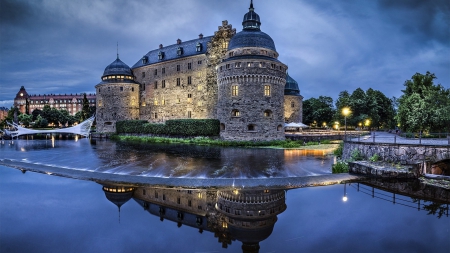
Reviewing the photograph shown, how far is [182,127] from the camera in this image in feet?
121

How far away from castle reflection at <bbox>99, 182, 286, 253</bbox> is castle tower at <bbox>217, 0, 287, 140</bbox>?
21816 mm

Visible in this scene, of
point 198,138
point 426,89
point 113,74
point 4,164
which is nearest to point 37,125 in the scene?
point 113,74

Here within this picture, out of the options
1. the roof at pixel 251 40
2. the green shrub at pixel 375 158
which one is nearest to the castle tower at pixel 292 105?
the roof at pixel 251 40

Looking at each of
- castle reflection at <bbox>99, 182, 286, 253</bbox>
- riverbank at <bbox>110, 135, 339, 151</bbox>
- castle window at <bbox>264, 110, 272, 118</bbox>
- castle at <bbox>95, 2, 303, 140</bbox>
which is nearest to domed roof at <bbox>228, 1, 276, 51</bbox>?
castle at <bbox>95, 2, 303, 140</bbox>

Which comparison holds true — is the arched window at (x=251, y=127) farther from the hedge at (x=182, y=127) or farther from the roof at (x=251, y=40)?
the roof at (x=251, y=40)

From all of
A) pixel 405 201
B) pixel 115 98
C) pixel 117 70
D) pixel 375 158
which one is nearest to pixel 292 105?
pixel 115 98

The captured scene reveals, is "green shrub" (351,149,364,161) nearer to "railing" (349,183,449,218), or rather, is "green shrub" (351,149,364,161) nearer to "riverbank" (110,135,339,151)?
"railing" (349,183,449,218)

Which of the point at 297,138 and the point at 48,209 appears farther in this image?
the point at 297,138

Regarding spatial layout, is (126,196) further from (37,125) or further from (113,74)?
(37,125)

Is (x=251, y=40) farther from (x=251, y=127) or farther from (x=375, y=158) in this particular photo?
(x=375, y=158)

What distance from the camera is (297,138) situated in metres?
35.5

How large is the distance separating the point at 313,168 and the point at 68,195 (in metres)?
12.8

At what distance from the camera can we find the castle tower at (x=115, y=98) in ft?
159

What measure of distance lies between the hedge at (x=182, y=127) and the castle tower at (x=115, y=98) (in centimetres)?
537
